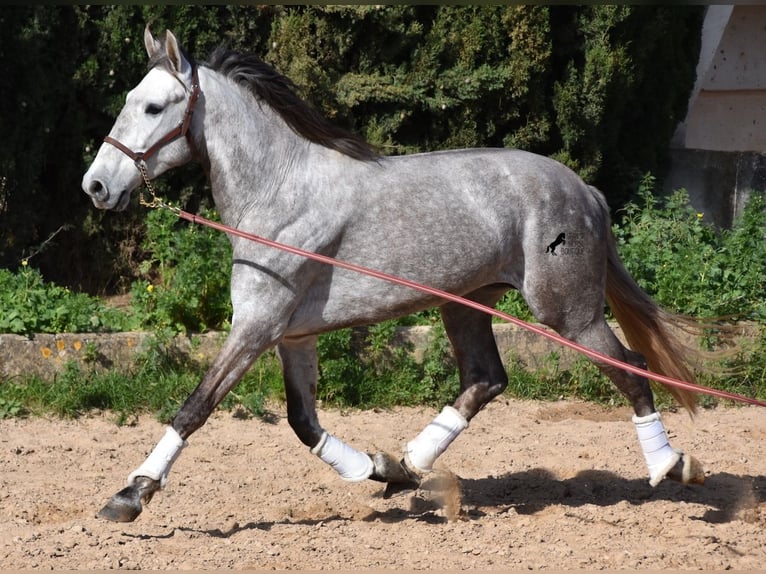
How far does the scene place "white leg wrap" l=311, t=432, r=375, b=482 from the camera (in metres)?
5.01

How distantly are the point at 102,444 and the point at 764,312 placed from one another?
4.18 metres

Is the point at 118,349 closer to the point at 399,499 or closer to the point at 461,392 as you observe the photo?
the point at 399,499

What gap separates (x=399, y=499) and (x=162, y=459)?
4.75 ft

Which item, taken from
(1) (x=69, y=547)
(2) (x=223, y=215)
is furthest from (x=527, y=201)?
(1) (x=69, y=547)

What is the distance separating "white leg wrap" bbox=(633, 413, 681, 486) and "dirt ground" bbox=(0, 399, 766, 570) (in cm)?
23

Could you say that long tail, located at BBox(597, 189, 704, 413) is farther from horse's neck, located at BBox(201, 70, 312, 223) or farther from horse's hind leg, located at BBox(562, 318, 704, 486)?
horse's neck, located at BBox(201, 70, 312, 223)

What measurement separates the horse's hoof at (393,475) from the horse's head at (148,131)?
1.65m

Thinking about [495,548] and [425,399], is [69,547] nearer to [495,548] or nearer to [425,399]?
[495,548]

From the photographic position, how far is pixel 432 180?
4953 mm

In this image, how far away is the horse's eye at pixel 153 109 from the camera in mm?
4547

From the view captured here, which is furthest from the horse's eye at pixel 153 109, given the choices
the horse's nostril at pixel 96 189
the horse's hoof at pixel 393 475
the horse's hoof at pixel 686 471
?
the horse's hoof at pixel 686 471

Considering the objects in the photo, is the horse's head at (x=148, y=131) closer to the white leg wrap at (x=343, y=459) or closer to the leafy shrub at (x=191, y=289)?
the white leg wrap at (x=343, y=459)

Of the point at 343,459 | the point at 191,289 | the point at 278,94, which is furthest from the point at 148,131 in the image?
the point at 191,289

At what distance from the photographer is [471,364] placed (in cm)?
545
